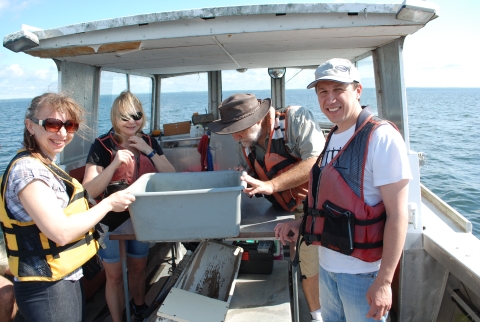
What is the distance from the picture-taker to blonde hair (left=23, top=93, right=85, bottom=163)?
71.7 inches

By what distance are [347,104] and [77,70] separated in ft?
9.91

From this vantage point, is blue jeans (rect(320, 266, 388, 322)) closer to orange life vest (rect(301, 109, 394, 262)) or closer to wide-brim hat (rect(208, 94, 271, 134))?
orange life vest (rect(301, 109, 394, 262))

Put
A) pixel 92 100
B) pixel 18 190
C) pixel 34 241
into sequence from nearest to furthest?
pixel 18 190 → pixel 34 241 → pixel 92 100

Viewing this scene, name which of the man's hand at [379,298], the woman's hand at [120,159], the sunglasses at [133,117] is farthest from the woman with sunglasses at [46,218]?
the man's hand at [379,298]

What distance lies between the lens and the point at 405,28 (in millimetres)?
2693

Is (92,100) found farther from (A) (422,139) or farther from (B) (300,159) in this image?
(A) (422,139)

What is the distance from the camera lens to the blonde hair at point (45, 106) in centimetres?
182

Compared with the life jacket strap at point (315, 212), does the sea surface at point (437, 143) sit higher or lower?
higher

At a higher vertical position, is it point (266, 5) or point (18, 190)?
point (266, 5)

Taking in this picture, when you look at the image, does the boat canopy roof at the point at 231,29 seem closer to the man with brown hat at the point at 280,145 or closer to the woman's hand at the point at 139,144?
the man with brown hat at the point at 280,145

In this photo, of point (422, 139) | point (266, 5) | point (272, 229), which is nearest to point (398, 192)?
point (272, 229)

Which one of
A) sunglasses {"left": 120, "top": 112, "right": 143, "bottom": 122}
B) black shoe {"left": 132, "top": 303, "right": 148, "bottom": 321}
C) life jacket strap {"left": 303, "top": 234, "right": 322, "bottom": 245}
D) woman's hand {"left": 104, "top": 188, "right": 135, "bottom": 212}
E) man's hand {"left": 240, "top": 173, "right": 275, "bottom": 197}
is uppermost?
sunglasses {"left": 120, "top": 112, "right": 143, "bottom": 122}

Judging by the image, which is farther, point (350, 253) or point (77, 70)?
point (77, 70)

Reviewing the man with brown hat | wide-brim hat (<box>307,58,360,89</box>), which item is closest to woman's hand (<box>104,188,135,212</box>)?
the man with brown hat
